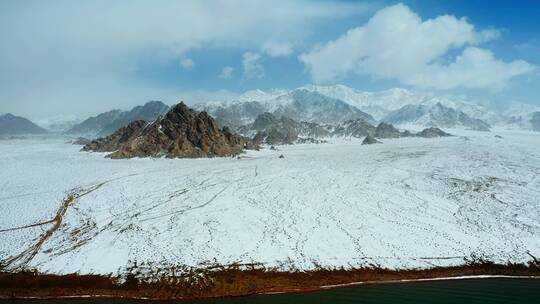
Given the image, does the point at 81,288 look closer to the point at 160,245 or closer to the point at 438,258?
the point at 160,245

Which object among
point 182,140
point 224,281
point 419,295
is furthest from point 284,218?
point 182,140

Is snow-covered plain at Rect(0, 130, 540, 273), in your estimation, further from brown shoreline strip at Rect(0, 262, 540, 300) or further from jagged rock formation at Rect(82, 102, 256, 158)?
jagged rock formation at Rect(82, 102, 256, 158)

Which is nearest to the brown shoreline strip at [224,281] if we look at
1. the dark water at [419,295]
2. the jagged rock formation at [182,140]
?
the dark water at [419,295]

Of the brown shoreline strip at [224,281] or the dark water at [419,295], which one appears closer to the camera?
the dark water at [419,295]

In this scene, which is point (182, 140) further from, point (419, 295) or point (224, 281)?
point (419, 295)

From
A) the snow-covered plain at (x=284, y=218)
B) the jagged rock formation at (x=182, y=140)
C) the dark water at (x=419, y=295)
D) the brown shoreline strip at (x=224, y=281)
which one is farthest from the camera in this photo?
the jagged rock formation at (x=182, y=140)

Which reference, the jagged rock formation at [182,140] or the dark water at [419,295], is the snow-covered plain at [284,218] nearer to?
the dark water at [419,295]

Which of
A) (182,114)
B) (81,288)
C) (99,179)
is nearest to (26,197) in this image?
(99,179)
